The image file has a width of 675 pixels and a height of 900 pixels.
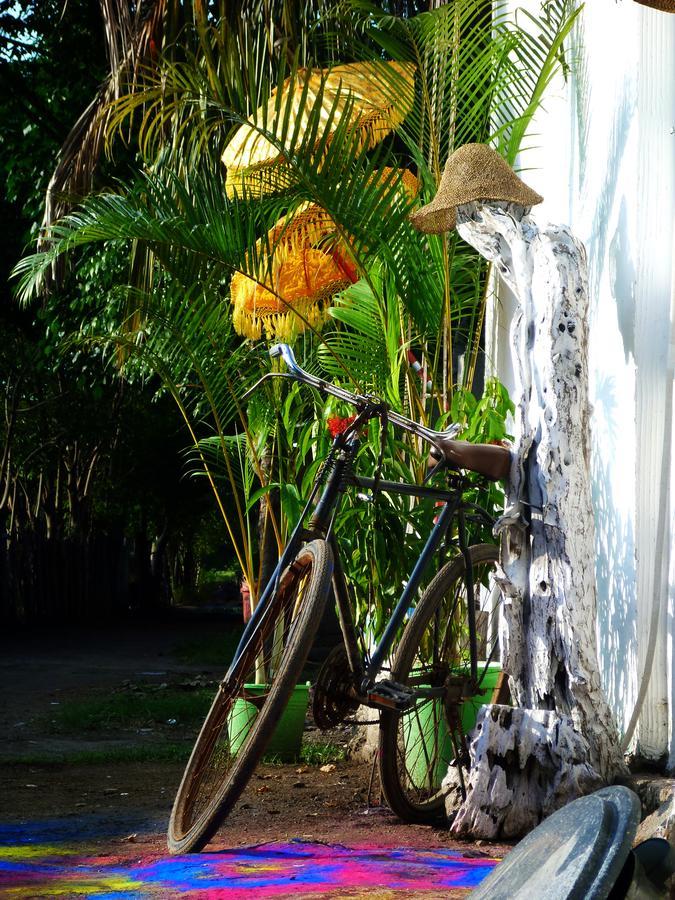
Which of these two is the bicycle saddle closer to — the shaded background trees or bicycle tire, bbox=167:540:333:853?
bicycle tire, bbox=167:540:333:853

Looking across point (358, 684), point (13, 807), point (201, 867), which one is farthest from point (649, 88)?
point (13, 807)

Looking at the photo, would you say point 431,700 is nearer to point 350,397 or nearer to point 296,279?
point 350,397

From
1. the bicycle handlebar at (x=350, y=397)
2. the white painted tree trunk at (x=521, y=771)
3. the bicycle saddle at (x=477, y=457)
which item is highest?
the bicycle handlebar at (x=350, y=397)

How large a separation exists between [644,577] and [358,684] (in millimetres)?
1062

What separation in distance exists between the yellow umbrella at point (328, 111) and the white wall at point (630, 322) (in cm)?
82

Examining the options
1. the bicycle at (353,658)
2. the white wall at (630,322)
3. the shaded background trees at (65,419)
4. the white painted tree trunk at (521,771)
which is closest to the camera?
the bicycle at (353,658)

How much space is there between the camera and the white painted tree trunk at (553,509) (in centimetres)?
363

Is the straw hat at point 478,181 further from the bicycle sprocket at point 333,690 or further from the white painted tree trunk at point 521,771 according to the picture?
the white painted tree trunk at point 521,771

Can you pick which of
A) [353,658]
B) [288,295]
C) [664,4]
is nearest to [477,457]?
[353,658]

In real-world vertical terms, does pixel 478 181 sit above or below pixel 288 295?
below

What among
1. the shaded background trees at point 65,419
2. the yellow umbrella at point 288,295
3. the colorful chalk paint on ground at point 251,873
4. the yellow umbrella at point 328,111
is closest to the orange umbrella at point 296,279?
the yellow umbrella at point 288,295

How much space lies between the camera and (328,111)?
15.2 ft

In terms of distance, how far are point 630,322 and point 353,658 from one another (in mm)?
1583

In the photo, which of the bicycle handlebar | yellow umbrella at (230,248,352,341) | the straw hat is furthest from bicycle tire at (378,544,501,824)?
yellow umbrella at (230,248,352,341)
